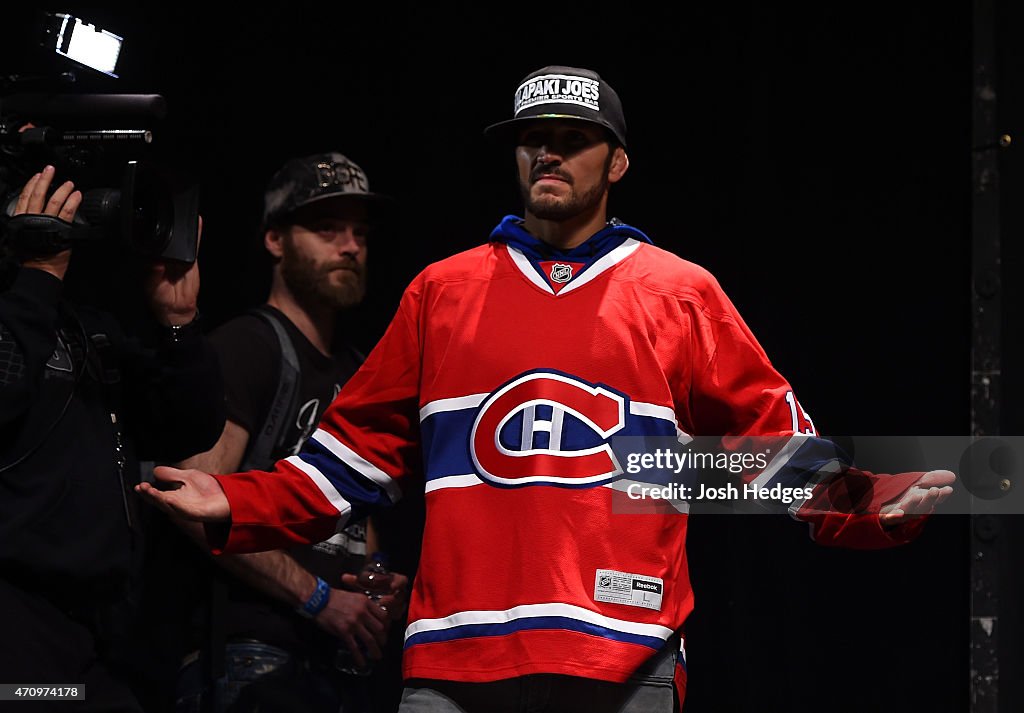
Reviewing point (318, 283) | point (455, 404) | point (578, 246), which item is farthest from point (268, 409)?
point (578, 246)

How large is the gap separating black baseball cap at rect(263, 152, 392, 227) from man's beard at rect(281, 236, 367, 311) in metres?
0.11

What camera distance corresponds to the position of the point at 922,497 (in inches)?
85.8

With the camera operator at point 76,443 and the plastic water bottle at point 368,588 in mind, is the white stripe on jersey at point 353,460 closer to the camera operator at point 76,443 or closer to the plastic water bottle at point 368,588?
the camera operator at point 76,443

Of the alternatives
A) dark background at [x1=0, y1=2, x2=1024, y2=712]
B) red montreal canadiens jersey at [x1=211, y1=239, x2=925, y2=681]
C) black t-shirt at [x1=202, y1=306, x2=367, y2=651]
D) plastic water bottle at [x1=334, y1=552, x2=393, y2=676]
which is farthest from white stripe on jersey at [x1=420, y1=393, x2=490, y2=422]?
dark background at [x1=0, y1=2, x2=1024, y2=712]

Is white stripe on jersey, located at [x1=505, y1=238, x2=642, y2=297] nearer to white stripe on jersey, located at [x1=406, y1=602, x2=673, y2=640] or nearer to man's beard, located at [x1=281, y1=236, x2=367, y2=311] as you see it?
white stripe on jersey, located at [x1=406, y1=602, x2=673, y2=640]

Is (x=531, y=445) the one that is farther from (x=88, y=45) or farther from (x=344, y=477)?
(x=88, y=45)

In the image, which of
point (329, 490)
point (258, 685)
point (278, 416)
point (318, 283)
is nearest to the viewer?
point (329, 490)

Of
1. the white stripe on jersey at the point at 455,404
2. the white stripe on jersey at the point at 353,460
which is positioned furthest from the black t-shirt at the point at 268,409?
the white stripe on jersey at the point at 455,404

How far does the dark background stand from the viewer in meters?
3.04

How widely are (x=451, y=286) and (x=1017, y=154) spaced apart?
129 cm

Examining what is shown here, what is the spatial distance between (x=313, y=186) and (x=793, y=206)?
1.19 metres

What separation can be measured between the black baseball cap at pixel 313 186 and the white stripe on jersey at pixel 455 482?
3.98ft

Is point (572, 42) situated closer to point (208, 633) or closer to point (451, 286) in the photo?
point (451, 286)

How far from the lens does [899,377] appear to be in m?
3.11
